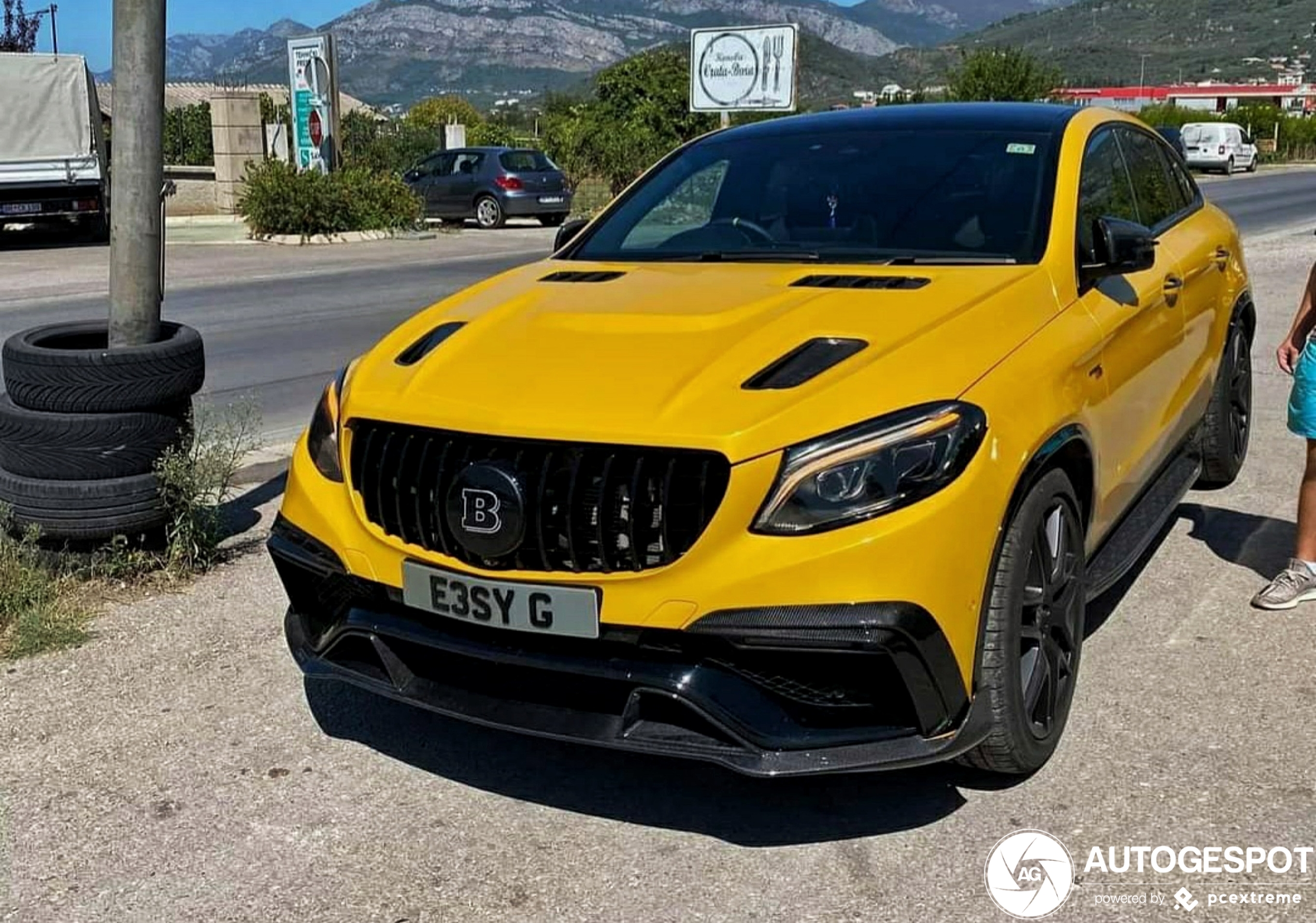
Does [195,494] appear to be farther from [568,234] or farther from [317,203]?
[317,203]

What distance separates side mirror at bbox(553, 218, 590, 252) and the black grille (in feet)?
6.08

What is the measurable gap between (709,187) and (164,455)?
2.25 m

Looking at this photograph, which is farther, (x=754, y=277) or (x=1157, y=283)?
(x=1157, y=283)

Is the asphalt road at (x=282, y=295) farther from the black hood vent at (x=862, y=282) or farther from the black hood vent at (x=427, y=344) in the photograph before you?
the black hood vent at (x=862, y=282)

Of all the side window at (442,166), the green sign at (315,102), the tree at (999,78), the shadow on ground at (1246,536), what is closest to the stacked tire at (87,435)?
the shadow on ground at (1246,536)

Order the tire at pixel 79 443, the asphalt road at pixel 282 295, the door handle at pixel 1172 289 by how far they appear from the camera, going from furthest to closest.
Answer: the asphalt road at pixel 282 295 → the tire at pixel 79 443 → the door handle at pixel 1172 289

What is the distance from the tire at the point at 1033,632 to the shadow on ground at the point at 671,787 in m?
0.23

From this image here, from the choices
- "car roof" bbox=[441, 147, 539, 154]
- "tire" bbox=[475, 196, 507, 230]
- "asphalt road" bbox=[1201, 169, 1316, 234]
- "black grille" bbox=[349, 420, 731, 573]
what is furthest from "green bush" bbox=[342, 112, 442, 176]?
"black grille" bbox=[349, 420, 731, 573]

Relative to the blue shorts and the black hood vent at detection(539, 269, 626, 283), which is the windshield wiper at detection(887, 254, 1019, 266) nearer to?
the black hood vent at detection(539, 269, 626, 283)

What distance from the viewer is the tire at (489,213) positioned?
Answer: 25562 millimetres

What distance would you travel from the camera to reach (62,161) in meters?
20.8

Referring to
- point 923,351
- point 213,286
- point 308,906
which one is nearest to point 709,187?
point 923,351

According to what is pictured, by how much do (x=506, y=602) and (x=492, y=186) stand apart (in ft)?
76.5

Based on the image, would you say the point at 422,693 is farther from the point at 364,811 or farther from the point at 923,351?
the point at 923,351
